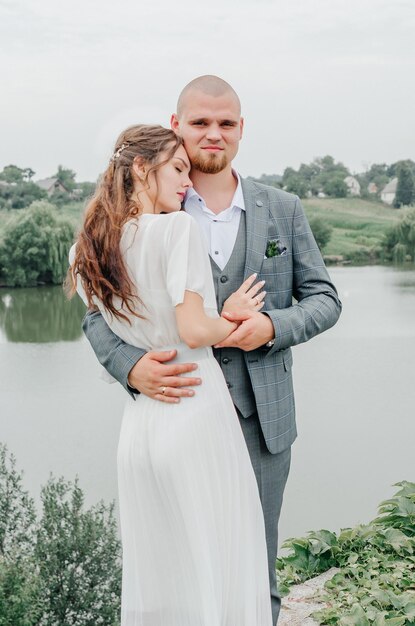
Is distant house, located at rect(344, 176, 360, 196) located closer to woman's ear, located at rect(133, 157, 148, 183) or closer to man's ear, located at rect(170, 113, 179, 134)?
man's ear, located at rect(170, 113, 179, 134)

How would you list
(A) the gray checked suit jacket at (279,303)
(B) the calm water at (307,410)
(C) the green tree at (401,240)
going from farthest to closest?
(C) the green tree at (401,240), (B) the calm water at (307,410), (A) the gray checked suit jacket at (279,303)

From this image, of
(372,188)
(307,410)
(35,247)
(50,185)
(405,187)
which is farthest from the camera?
(372,188)

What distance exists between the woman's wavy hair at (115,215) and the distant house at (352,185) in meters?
42.6

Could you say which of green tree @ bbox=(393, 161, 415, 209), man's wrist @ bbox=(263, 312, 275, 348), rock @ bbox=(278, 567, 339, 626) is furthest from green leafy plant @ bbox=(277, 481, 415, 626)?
green tree @ bbox=(393, 161, 415, 209)

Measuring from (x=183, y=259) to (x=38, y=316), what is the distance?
66.4 ft

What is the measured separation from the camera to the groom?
1740 mm

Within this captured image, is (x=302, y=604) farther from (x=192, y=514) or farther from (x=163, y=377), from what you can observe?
(x=163, y=377)

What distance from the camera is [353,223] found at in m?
34.0

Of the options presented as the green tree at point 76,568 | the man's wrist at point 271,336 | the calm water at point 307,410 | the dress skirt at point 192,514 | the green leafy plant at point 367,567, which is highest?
the man's wrist at point 271,336

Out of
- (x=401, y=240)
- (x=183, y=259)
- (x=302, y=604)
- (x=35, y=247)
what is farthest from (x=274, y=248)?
(x=401, y=240)

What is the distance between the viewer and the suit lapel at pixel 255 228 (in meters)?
1.80

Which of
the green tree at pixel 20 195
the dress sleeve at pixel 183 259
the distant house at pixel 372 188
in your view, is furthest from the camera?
the distant house at pixel 372 188

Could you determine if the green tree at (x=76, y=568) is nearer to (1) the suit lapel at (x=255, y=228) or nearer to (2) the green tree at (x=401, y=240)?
(1) the suit lapel at (x=255, y=228)

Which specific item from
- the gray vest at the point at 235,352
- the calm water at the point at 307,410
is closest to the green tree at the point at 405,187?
the calm water at the point at 307,410
